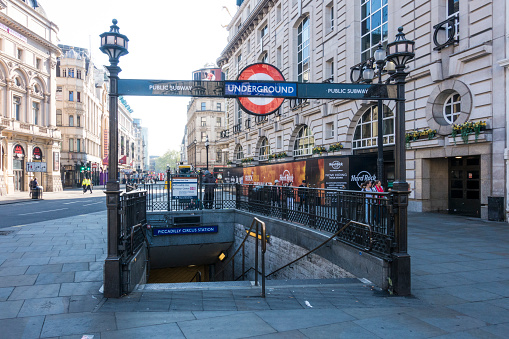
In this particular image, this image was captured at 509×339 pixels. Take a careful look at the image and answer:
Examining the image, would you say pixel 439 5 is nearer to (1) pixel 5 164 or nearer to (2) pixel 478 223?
(2) pixel 478 223

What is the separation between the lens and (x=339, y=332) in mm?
4324

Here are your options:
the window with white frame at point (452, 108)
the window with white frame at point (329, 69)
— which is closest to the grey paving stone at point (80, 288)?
the window with white frame at point (452, 108)

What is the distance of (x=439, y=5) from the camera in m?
16.3

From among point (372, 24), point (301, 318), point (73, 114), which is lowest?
point (301, 318)

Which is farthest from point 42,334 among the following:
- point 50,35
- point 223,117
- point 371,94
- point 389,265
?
point 223,117

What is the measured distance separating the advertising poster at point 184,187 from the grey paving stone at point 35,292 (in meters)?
8.43

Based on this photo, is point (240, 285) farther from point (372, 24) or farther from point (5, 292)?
point (372, 24)

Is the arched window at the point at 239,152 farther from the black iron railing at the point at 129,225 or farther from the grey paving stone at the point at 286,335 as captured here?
the grey paving stone at the point at 286,335

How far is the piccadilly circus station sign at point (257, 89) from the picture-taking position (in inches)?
242

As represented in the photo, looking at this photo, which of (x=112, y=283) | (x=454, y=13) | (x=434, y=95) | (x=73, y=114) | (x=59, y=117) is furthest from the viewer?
(x=73, y=114)

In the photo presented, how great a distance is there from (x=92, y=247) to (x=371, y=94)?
766 cm

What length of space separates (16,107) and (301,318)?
43660mm

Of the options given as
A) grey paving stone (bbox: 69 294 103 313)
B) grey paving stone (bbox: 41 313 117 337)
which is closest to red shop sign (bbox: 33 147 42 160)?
grey paving stone (bbox: 69 294 103 313)

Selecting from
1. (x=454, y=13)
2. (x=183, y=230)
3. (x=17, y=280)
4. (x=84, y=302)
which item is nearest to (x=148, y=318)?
(x=84, y=302)
